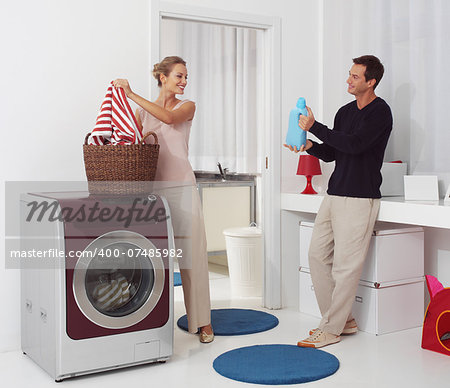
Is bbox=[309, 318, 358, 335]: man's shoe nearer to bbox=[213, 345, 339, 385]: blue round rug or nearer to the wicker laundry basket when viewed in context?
bbox=[213, 345, 339, 385]: blue round rug

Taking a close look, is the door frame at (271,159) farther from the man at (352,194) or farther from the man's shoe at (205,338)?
the man's shoe at (205,338)

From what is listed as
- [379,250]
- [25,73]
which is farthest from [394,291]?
[25,73]

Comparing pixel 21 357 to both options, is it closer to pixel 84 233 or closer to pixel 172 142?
pixel 84 233

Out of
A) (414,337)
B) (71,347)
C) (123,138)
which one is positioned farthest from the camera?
(414,337)

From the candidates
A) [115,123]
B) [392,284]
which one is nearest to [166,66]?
[115,123]

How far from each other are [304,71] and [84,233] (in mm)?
2137

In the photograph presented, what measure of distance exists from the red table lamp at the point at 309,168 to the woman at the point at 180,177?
1.07 meters

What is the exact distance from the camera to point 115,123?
2.79 metres

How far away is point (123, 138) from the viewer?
2.78 metres

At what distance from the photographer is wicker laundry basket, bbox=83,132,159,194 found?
270 cm

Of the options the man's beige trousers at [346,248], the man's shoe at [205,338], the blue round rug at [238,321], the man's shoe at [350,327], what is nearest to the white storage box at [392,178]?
the man's beige trousers at [346,248]

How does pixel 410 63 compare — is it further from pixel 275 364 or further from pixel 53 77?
pixel 53 77

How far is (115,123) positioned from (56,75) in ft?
1.99

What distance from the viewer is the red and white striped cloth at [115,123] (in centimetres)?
278
